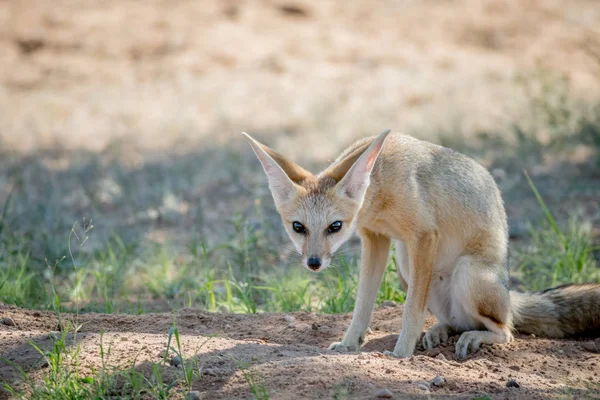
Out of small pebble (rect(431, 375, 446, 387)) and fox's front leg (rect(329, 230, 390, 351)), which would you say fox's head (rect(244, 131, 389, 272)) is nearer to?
fox's front leg (rect(329, 230, 390, 351))

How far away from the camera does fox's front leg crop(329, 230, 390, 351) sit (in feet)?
18.3

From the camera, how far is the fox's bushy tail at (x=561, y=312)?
562 centimetres

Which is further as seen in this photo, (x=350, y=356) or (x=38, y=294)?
(x=38, y=294)

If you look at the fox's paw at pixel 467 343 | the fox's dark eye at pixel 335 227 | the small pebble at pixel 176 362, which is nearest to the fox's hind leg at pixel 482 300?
the fox's paw at pixel 467 343

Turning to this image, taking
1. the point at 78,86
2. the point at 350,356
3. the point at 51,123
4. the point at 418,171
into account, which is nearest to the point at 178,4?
the point at 78,86

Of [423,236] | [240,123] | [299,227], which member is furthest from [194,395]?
[240,123]

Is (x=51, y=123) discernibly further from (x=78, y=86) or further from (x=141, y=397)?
(x=141, y=397)

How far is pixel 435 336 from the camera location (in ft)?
18.6

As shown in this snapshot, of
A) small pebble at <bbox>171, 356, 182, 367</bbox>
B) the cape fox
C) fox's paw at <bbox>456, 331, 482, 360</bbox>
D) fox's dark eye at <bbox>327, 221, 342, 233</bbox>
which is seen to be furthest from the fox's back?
small pebble at <bbox>171, 356, 182, 367</bbox>

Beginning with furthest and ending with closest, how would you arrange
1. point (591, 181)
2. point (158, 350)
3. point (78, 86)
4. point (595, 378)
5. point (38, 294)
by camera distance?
point (78, 86), point (591, 181), point (38, 294), point (595, 378), point (158, 350)

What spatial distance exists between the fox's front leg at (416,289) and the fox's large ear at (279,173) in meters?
0.92

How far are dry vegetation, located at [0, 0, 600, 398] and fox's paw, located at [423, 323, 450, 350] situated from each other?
1.21 ft

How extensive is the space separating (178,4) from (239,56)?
2.24 m

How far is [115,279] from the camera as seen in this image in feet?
22.9
